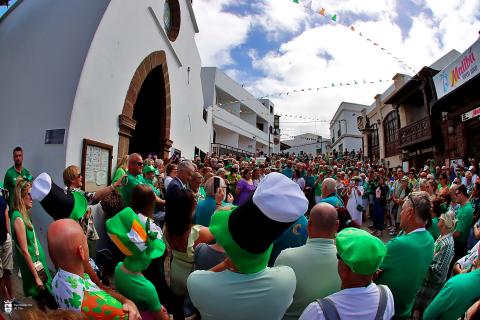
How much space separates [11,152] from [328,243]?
5426 mm

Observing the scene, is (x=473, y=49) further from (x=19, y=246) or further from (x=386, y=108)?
(x=19, y=246)

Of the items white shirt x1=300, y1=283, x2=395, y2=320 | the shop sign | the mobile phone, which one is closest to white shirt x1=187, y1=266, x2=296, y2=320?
white shirt x1=300, y1=283, x2=395, y2=320

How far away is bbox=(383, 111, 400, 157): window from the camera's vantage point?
758 inches

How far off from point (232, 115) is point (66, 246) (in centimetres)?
2613

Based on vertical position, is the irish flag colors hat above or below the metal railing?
below

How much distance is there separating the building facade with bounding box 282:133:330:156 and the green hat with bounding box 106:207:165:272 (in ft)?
161

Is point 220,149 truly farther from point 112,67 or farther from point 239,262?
point 239,262

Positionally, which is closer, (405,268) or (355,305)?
(355,305)

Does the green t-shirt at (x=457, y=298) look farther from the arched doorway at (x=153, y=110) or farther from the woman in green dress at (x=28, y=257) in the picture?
the arched doorway at (x=153, y=110)

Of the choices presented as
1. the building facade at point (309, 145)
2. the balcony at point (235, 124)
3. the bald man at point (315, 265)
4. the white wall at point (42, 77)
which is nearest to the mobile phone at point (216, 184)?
the bald man at point (315, 265)

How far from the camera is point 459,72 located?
11.4 metres

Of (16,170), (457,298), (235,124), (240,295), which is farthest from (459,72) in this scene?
(235,124)

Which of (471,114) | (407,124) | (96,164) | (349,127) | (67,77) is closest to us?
(67,77)

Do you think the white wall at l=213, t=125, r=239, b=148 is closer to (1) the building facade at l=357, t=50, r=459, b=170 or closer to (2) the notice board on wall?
(1) the building facade at l=357, t=50, r=459, b=170
